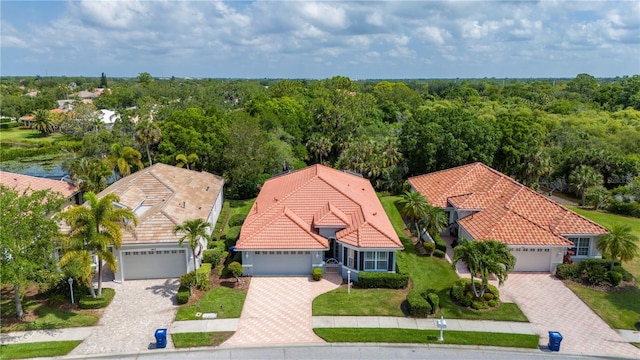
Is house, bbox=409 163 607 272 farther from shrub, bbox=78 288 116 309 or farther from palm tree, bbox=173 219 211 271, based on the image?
shrub, bbox=78 288 116 309

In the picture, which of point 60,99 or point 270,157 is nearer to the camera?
point 270,157

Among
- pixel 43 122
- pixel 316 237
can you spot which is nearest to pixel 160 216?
pixel 316 237

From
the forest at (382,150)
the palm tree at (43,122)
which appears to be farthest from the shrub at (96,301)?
the palm tree at (43,122)

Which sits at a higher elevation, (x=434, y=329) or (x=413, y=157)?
(x=413, y=157)

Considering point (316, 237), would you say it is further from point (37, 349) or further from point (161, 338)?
point (37, 349)

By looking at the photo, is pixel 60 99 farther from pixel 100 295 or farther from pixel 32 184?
pixel 100 295

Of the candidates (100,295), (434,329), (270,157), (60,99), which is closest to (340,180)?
(270,157)

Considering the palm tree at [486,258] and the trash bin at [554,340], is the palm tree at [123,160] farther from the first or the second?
the trash bin at [554,340]

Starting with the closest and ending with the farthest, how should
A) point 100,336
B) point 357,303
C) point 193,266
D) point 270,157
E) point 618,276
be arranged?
1. point 100,336
2. point 357,303
3. point 618,276
4. point 193,266
5. point 270,157
